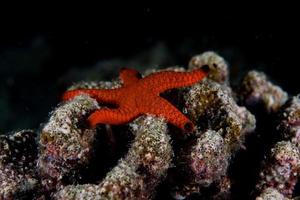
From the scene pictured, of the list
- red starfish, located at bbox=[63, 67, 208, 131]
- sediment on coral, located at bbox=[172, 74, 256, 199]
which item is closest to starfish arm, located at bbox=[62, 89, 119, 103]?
red starfish, located at bbox=[63, 67, 208, 131]

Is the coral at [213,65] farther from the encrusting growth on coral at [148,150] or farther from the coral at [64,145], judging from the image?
the coral at [64,145]

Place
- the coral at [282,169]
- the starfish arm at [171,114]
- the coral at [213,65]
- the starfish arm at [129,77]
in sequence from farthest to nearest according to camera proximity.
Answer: the coral at [213,65] < the starfish arm at [129,77] < the coral at [282,169] < the starfish arm at [171,114]

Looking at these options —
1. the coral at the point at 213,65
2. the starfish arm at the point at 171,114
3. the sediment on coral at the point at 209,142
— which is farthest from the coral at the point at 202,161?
the coral at the point at 213,65

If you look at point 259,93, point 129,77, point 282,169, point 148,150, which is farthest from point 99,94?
point 259,93

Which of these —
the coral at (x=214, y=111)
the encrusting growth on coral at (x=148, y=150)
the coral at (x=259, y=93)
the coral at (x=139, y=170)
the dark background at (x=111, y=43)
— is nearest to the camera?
the coral at (x=139, y=170)

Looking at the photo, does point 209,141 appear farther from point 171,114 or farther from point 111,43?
point 111,43

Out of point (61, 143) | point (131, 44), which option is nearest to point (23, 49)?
point (131, 44)

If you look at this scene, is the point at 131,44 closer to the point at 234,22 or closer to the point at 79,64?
the point at 79,64
